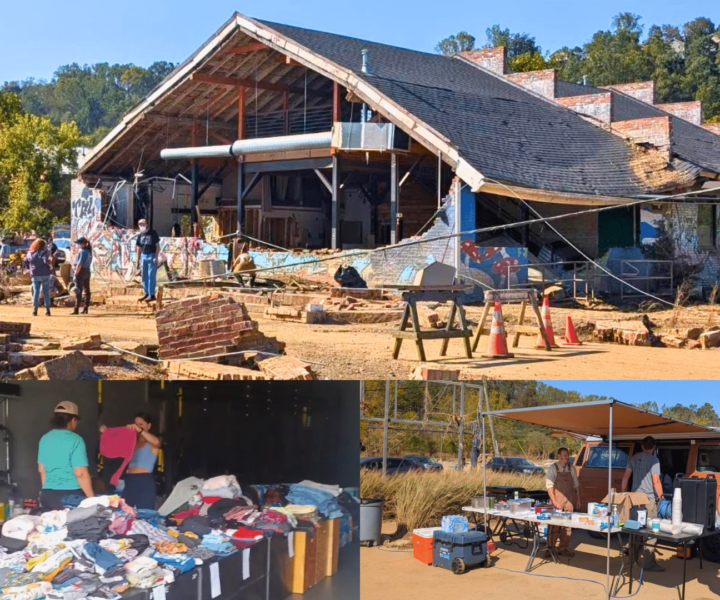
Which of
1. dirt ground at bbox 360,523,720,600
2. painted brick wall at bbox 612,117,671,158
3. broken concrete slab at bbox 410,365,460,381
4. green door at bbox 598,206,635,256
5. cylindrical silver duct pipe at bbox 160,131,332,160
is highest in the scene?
painted brick wall at bbox 612,117,671,158

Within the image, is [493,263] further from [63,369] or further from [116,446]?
[116,446]

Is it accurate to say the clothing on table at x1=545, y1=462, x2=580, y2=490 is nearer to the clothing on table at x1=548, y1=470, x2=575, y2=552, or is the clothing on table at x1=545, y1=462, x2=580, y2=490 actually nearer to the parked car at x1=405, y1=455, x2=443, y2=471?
the clothing on table at x1=548, y1=470, x2=575, y2=552

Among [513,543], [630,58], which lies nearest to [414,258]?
[513,543]

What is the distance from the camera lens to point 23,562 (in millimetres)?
7785

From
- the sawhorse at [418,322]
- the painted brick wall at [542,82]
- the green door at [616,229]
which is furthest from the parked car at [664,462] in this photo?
the painted brick wall at [542,82]

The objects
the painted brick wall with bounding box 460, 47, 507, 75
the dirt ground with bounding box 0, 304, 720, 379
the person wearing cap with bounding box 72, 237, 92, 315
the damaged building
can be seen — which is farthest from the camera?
the painted brick wall with bounding box 460, 47, 507, 75

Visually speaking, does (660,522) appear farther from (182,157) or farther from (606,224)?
(182,157)

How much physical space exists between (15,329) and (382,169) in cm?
1568

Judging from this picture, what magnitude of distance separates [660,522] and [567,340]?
214 inches

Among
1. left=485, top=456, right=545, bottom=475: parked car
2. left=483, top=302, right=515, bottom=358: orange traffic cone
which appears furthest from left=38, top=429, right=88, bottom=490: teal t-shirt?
left=485, top=456, right=545, bottom=475: parked car

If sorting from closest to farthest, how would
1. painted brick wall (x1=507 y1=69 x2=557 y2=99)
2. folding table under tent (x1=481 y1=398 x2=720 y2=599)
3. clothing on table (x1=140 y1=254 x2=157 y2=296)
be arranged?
folding table under tent (x1=481 y1=398 x2=720 y2=599)
clothing on table (x1=140 y1=254 x2=157 y2=296)
painted brick wall (x1=507 y1=69 x2=557 y2=99)

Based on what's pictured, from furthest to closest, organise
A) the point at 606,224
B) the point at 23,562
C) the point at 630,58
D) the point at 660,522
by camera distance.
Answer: the point at 630,58
the point at 606,224
the point at 660,522
the point at 23,562

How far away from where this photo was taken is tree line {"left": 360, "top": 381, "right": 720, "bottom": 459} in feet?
44.3

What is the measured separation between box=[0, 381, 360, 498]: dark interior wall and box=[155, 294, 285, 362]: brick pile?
3115 millimetres
